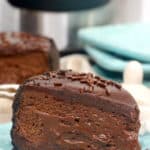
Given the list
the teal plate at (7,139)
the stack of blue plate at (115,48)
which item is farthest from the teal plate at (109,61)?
the teal plate at (7,139)

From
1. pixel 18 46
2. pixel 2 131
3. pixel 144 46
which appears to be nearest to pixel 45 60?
pixel 18 46

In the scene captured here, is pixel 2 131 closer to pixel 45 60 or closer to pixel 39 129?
pixel 39 129

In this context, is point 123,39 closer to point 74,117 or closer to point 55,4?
point 55,4

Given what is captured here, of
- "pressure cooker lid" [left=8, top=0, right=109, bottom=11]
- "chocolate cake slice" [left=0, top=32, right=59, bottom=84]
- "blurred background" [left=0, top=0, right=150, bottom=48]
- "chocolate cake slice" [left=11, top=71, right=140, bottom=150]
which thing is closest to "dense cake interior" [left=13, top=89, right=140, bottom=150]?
"chocolate cake slice" [left=11, top=71, right=140, bottom=150]

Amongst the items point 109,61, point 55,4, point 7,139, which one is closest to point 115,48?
point 109,61

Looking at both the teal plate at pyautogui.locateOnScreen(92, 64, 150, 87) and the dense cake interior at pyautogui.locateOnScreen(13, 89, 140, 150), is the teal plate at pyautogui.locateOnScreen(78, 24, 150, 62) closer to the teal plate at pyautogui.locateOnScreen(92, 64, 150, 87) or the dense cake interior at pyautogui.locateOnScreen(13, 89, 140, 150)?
the teal plate at pyautogui.locateOnScreen(92, 64, 150, 87)

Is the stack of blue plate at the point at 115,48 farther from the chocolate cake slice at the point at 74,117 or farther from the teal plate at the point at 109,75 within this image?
the chocolate cake slice at the point at 74,117
